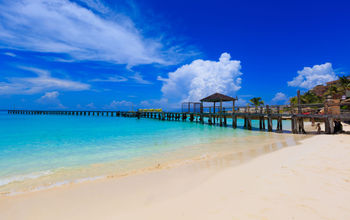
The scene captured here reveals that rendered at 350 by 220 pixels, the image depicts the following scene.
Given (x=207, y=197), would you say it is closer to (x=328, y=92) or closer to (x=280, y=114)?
(x=280, y=114)

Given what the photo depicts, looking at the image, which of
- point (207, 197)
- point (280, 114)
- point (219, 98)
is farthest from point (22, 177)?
point (219, 98)

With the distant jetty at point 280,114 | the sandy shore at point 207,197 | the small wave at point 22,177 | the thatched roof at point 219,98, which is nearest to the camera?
the sandy shore at point 207,197

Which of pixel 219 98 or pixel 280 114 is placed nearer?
pixel 280 114

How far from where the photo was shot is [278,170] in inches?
179

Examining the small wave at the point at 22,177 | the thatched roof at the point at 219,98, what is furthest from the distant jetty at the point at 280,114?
Answer: the small wave at the point at 22,177

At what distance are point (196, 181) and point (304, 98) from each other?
35.7 metres

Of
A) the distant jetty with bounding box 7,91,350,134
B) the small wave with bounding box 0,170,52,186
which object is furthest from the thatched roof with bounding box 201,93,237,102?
the small wave with bounding box 0,170,52,186

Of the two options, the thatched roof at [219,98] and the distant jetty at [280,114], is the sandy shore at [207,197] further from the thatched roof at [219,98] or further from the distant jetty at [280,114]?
the thatched roof at [219,98]

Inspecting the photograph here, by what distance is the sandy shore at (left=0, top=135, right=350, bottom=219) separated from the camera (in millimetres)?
2684

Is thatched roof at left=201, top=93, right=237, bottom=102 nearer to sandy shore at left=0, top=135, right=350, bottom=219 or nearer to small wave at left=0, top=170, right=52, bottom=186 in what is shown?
sandy shore at left=0, top=135, right=350, bottom=219

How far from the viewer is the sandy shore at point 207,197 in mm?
2684

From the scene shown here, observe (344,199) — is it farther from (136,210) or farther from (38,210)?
(38,210)

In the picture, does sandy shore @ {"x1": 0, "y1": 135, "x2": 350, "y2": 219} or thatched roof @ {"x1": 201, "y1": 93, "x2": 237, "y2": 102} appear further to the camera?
thatched roof @ {"x1": 201, "y1": 93, "x2": 237, "y2": 102}

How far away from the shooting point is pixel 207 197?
329 cm
